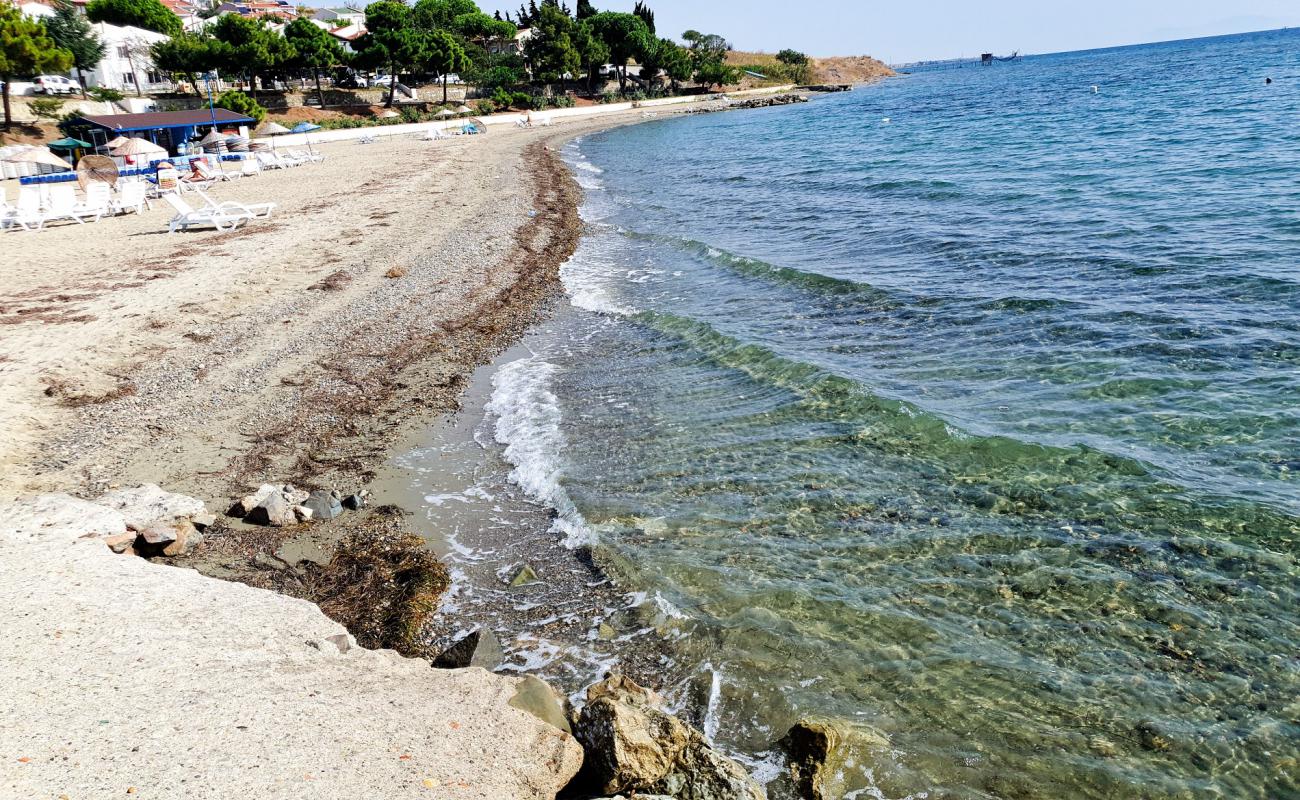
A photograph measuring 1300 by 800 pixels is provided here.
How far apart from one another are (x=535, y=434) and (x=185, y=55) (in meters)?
71.7

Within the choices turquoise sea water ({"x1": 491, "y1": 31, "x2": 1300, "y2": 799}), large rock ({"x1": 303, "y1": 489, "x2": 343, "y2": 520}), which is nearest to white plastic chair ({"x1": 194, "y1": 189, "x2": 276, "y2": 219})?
turquoise sea water ({"x1": 491, "y1": 31, "x2": 1300, "y2": 799})

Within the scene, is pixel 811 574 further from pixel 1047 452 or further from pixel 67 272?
pixel 67 272

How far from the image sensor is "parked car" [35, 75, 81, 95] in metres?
58.6

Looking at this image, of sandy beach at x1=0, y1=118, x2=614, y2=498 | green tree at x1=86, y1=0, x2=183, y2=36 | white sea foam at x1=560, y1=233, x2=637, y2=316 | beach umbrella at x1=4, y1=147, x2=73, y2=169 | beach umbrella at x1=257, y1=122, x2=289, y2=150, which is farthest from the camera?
green tree at x1=86, y1=0, x2=183, y2=36

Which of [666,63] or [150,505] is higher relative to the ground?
[666,63]

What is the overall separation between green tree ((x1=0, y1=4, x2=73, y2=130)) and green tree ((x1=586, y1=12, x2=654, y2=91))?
252 ft

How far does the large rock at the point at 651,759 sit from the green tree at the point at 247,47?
75.4 metres

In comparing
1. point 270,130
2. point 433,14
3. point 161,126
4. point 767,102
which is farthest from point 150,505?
point 767,102

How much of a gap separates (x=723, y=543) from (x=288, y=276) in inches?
519

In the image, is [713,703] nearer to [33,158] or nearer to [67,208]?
[67,208]

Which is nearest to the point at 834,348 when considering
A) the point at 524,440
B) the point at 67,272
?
the point at 524,440

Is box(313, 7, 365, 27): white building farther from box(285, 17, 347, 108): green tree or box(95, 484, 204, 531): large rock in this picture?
box(95, 484, 204, 531): large rock

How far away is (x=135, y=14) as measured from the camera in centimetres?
7494

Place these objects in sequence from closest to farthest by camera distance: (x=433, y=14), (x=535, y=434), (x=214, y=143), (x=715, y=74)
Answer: (x=535, y=434), (x=214, y=143), (x=433, y=14), (x=715, y=74)
